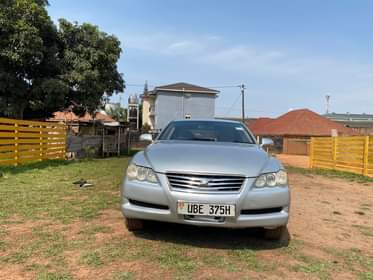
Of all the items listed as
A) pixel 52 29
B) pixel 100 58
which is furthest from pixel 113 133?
pixel 52 29

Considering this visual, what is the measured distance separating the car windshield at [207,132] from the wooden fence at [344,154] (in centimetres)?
983

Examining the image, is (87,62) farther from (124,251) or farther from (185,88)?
(185,88)

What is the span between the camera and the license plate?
338 centimetres

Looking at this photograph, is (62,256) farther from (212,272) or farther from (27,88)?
(27,88)

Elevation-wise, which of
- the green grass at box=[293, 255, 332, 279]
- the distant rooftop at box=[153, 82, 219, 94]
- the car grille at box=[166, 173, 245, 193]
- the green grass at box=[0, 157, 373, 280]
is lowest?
the green grass at box=[293, 255, 332, 279]

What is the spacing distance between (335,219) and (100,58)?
15.5 meters

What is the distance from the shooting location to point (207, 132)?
507cm

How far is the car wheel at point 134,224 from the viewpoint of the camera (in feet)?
12.9

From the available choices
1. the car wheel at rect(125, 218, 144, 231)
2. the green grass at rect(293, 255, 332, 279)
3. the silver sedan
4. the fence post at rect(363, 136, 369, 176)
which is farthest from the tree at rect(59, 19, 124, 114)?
the green grass at rect(293, 255, 332, 279)

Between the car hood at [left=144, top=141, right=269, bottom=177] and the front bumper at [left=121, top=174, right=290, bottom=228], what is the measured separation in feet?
0.44

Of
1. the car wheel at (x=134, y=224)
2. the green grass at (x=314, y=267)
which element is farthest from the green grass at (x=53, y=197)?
the green grass at (x=314, y=267)

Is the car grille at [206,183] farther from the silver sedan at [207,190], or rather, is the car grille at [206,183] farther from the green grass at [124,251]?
the green grass at [124,251]

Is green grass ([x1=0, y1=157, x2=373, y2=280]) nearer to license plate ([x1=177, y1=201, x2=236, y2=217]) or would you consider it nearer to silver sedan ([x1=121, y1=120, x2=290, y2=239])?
silver sedan ([x1=121, y1=120, x2=290, y2=239])

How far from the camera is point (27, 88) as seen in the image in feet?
55.9
